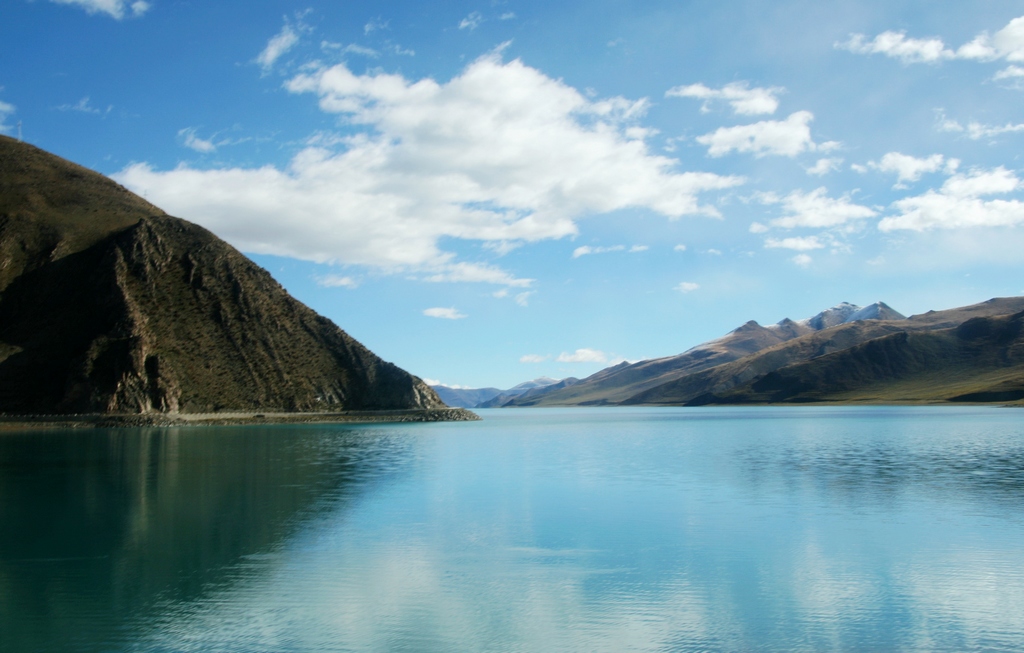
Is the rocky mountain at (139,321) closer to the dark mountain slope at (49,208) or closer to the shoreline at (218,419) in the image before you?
the dark mountain slope at (49,208)

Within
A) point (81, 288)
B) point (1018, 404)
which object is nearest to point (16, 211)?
point (81, 288)

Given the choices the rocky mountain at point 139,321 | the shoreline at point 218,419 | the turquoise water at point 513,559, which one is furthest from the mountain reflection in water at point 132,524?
the rocky mountain at point 139,321

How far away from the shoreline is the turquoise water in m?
66.8

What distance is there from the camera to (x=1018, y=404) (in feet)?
595

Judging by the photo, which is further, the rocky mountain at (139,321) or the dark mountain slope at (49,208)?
the dark mountain slope at (49,208)

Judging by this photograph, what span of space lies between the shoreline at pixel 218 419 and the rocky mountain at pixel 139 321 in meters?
2.59

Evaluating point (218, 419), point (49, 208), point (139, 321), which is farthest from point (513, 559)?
point (49, 208)

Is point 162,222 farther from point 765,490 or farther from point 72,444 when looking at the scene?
point 765,490

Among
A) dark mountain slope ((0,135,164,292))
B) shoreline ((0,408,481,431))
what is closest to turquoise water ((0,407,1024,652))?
shoreline ((0,408,481,431))

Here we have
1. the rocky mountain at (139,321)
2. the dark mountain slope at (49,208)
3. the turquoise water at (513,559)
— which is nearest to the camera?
the turquoise water at (513,559)

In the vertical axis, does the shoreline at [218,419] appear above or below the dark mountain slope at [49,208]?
below

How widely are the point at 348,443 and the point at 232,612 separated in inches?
2397

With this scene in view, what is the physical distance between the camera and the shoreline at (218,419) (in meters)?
104

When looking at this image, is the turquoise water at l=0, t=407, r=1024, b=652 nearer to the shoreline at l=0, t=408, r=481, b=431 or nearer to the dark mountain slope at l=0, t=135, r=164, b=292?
the shoreline at l=0, t=408, r=481, b=431
